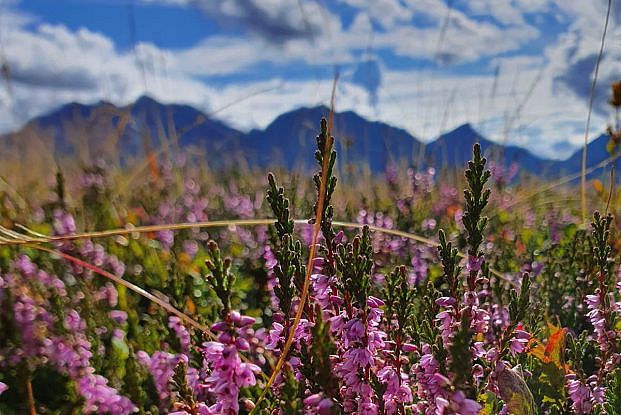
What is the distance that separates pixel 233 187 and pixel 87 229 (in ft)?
18.7

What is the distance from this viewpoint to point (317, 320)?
142 cm

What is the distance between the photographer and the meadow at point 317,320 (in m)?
1.71

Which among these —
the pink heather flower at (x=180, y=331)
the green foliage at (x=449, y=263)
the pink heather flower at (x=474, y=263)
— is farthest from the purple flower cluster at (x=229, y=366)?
the pink heather flower at (x=180, y=331)

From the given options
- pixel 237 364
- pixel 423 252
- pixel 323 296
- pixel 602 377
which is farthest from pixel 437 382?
pixel 423 252

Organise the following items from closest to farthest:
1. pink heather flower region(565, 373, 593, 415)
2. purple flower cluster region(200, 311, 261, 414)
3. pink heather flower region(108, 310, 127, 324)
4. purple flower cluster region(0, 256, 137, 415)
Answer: purple flower cluster region(200, 311, 261, 414)
pink heather flower region(565, 373, 593, 415)
purple flower cluster region(0, 256, 137, 415)
pink heather flower region(108, 310, 127, 324)

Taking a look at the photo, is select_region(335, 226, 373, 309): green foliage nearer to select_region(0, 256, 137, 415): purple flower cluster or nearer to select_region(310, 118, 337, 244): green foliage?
select_region(310, 118, 337, 244): green foliage

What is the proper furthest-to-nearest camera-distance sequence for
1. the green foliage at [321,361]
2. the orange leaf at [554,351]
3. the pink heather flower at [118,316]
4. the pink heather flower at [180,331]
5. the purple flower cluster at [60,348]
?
the pink heather flower at [118,316], the purple flower cluster at [60,348], the pink heather flower at [180,331], the orange leaf at [554,351], the green foliage at [321,361]

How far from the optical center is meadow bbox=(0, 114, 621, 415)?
1.71 metres

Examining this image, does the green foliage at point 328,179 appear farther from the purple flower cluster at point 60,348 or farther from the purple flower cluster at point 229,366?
the purple flower cluster at point 60,348

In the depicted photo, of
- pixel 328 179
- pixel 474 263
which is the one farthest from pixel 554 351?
pixel 328 179

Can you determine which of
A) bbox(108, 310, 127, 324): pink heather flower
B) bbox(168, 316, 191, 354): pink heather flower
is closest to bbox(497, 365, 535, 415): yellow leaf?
bbox(168, 316, 191, 354): pink heather flower

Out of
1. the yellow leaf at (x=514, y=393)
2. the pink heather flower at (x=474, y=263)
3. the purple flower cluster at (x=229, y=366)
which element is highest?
the pink heather flower at (x=474, y=263)

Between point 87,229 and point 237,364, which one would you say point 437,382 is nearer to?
point 237,364

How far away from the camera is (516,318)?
2.13 metres
